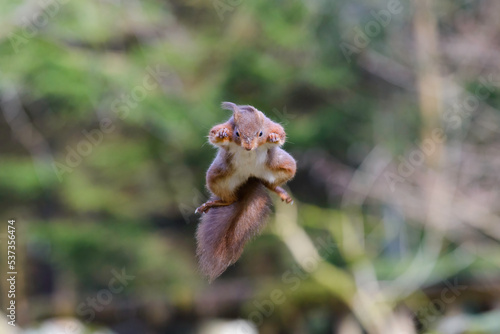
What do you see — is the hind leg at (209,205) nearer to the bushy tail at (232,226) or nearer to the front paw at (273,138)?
the bushy tail at (232,226)

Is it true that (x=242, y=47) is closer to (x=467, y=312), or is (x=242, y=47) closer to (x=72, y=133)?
(x=72, y=133)

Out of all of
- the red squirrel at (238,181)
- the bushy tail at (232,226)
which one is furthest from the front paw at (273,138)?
the bushy tail at (232,226)

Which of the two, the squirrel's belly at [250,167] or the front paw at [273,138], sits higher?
the front paw at [273,138]

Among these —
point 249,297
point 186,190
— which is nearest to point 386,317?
point 249,297

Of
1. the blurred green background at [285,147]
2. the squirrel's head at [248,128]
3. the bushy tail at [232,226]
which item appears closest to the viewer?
the squirrel's head at [248,128]

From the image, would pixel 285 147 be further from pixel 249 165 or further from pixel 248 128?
pixel 248 128

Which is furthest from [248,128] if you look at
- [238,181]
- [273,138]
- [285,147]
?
[285,147]

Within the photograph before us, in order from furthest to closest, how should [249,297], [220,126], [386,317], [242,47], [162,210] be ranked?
[162,210] < [249,297] < [242,47] < [386,317] < [220,126]

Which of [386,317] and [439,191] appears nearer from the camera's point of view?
[386,317]
